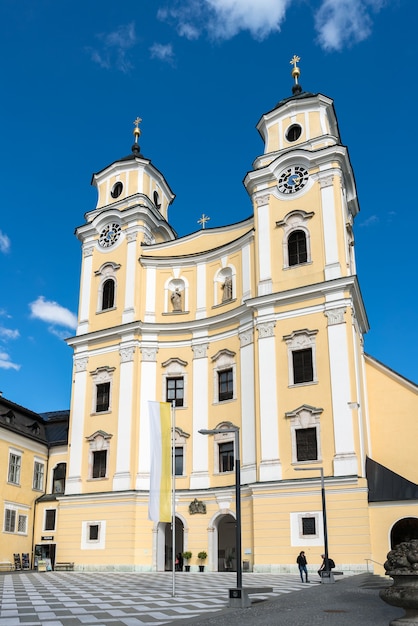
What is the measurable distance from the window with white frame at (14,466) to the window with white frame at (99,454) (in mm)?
5178

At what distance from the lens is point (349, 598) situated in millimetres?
18016

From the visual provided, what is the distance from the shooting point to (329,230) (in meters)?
35.2

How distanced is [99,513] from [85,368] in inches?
370

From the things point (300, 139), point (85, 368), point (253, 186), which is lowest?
point (85, 368)

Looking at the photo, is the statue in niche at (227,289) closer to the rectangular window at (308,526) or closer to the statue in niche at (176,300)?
the statue in niche at (176,300)

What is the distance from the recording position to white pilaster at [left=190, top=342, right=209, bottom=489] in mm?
36469

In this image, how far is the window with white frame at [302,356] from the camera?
3356 centimetres

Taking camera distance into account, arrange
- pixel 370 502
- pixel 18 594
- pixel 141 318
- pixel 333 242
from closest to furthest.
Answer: pixel 18 594 → pixel 370 502 → pixel 333 242 → pixel 141 318

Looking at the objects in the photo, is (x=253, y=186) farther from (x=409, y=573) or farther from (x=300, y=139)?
(x=409, y=573)

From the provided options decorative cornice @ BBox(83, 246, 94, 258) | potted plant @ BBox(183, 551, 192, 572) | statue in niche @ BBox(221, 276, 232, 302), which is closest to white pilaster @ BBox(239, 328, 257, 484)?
statue in niche @ BBox(221, 276, 232, 302)

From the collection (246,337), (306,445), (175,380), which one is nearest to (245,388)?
A: (246,337)

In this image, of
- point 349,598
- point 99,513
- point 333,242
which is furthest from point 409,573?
point 99,513

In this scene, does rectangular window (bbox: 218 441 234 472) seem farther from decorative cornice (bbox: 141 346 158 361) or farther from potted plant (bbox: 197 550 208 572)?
decorative cornice (bbox: 141 346 158 361)

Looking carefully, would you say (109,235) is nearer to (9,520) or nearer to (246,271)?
(246,271)
